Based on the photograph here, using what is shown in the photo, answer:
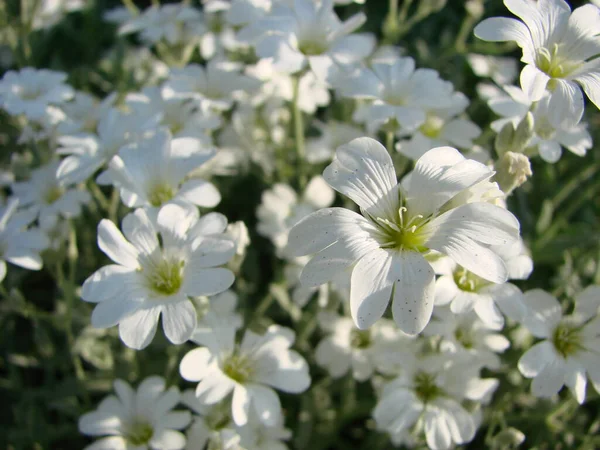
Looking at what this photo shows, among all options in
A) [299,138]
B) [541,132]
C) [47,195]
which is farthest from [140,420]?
[541,132]

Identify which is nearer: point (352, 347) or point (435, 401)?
point (435, 401)

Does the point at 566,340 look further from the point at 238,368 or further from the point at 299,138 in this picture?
the point at 299,138

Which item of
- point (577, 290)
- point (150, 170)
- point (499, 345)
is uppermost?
point (150, 170)

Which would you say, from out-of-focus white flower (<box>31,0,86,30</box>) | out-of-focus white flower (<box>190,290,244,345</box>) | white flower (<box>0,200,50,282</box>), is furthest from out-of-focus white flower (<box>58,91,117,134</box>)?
out-of-focus white flower (<box>190,290,244,345</box>)

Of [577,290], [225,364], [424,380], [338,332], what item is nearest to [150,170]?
[225,364]

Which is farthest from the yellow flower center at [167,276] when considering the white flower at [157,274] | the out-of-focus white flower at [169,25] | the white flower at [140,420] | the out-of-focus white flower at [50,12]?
the out-of-focus white flower at [50,12]

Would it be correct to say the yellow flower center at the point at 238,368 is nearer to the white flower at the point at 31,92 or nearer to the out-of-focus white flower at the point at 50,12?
the white flower at the point at 31,92

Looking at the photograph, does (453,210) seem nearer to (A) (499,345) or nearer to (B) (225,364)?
(A) (499,345)
